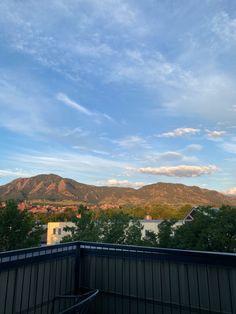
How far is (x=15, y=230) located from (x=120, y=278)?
12.4 m

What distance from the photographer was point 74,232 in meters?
17.7

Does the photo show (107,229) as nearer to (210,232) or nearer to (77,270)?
(210,232)

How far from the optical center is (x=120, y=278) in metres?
3.71

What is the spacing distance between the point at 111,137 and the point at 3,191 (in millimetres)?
82294

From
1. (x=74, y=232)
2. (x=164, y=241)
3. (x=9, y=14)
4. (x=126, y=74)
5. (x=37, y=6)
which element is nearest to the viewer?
(x=37, y=6)

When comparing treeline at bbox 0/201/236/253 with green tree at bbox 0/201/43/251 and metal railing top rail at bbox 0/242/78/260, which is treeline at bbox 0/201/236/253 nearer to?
green tree at bbox 0/201/43/251

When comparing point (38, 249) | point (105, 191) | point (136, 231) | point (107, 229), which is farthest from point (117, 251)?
point (105, 191)

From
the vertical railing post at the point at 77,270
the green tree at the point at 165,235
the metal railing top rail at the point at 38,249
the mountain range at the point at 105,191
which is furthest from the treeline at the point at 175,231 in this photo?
the mountain range at the point at 105,191

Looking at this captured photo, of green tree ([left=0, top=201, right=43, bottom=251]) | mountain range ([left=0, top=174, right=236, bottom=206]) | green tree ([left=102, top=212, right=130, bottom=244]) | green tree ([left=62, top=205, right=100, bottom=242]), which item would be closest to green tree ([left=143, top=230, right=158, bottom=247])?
green tree ([left=102, top=212, right=130, bottom=244])

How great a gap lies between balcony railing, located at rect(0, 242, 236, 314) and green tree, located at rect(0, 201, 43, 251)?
11.4 m

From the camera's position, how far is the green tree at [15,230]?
562 inches

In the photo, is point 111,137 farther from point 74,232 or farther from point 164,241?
point 164,241

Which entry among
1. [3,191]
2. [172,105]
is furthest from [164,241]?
[3,191]

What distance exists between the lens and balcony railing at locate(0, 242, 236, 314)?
9.59 ft
